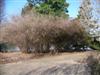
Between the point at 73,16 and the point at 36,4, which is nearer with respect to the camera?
the point at 73,16

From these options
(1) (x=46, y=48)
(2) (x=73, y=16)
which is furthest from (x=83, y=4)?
(1) (x=46, y=48)

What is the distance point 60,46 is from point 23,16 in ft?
10.2

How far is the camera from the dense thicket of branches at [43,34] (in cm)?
1368

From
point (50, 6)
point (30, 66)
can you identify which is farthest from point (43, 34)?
point (30, 66)

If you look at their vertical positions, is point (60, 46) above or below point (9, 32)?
below

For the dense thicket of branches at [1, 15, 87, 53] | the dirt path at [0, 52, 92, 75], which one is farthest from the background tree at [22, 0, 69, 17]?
the dirt path at [0, 52, 92, 75]

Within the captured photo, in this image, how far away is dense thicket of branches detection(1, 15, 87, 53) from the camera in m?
13.7

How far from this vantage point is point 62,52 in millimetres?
15070

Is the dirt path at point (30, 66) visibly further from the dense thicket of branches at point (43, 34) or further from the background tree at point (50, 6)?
the background tree at point (50, 6)

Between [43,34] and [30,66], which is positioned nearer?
[30,66]

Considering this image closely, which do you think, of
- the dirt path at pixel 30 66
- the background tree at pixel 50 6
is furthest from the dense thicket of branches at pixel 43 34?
the dirt path at pixel 30 66

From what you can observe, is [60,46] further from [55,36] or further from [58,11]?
[58,11]

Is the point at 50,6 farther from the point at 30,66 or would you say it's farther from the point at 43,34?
the point at 30,66

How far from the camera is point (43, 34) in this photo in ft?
46.8
